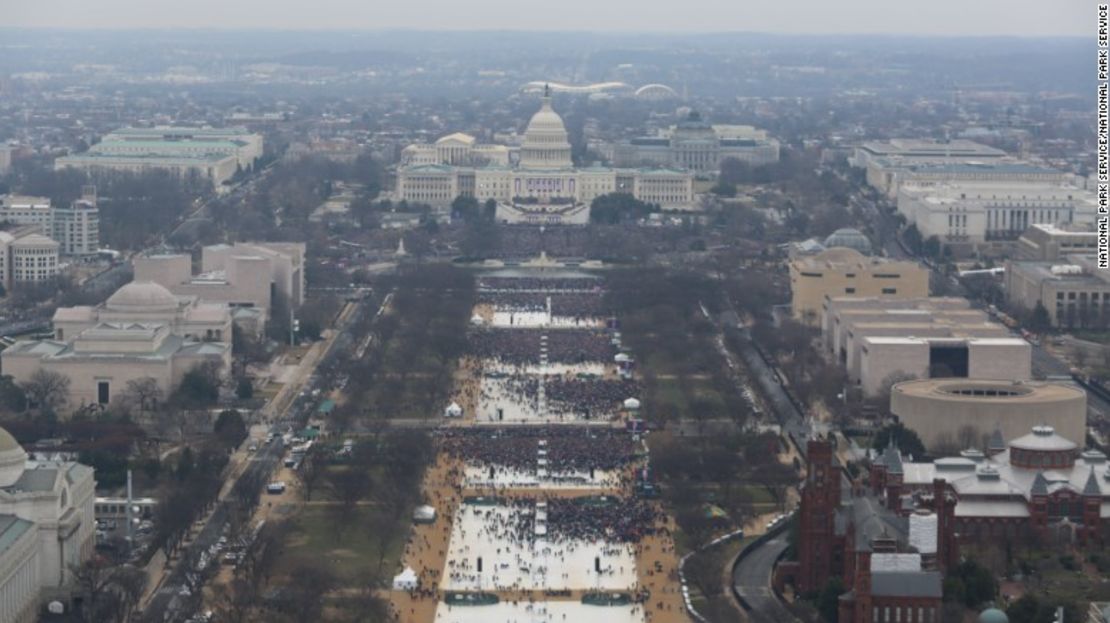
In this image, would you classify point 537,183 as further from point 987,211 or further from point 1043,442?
point 1043,442

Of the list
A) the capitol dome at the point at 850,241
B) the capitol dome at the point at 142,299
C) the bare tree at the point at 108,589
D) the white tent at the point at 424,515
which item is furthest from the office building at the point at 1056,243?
the bare tree at the point at 108,589

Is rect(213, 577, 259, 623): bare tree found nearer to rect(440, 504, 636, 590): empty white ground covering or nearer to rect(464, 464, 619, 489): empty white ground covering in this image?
rect(440, 504, 636, 590): empty white ground covering

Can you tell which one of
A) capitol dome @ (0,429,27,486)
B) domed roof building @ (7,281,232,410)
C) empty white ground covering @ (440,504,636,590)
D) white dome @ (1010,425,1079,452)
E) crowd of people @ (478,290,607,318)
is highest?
capitol dome @ (0,429,27,486)

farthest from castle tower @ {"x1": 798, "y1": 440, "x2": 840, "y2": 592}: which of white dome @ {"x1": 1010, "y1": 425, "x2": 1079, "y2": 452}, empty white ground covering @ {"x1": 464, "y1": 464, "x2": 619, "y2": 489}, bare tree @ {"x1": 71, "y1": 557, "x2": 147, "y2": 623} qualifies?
bare tree @ {"x1": 71, "y1": 557, "x2": 147, "y2": 623}

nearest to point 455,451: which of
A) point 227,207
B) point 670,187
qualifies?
point 227,207

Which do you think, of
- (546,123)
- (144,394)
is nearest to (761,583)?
(144,394)

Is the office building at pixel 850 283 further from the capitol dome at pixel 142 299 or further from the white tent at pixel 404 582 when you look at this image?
the white tent at pixel 404 582
